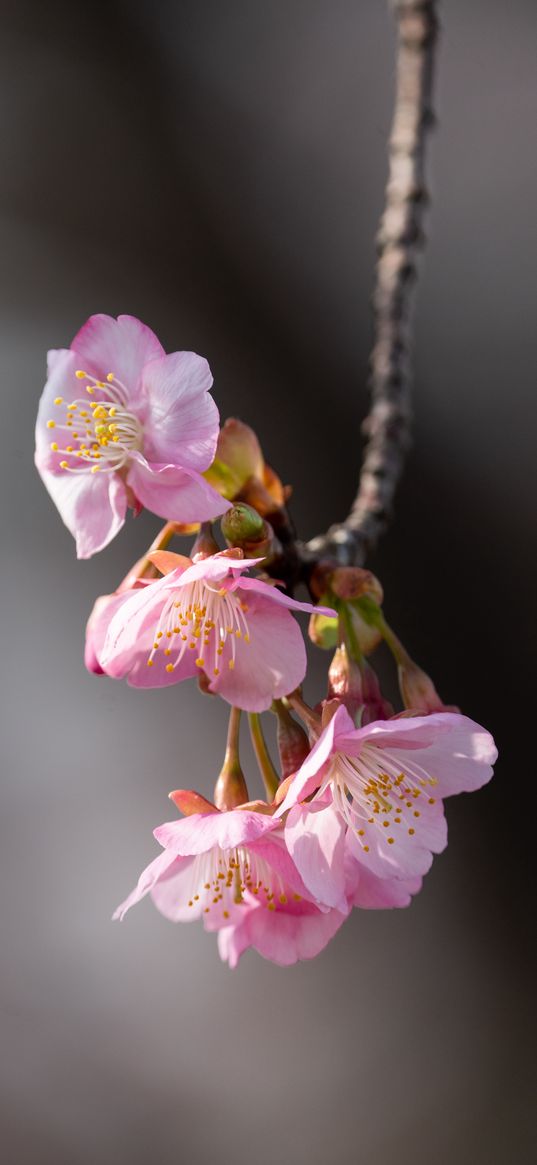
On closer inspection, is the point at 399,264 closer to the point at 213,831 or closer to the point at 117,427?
the point at 117,427

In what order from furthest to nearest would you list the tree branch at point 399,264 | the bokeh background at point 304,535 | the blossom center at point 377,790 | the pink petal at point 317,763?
the bokeh background at point 304,535, the tree branch at point 399,264, the blossom center at point 377,790, the pink petal at point 317,763

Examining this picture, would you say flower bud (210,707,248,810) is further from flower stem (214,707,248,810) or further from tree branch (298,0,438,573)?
tree branch (298,0,438,573)

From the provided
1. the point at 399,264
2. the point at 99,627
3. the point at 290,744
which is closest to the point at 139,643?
the point at 99,627

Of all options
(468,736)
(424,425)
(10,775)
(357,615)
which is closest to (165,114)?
(424,425)

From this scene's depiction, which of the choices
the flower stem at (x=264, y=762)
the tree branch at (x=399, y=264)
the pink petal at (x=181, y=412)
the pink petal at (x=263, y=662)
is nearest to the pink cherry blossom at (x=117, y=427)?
the pink petal at (x=181, y=412)

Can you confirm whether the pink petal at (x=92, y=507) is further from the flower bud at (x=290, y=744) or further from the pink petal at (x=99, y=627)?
the flower bud at (x=290, y=744)
